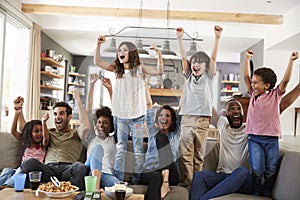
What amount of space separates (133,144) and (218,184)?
75cm

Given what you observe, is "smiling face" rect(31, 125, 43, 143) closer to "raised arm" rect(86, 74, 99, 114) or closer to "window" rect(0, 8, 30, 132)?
"raised arm" rect(86, 74, 99, 114)

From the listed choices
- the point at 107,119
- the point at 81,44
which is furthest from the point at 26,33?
the point at 107,119

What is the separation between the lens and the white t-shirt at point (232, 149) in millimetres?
3110

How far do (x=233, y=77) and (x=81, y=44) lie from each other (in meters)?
4.79

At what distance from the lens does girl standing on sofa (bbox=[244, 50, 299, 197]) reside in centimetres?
290

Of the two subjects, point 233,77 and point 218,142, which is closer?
point 218,142

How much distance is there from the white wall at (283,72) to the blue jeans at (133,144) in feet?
14.4

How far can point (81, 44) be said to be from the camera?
819 centimetres

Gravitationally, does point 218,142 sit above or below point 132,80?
below

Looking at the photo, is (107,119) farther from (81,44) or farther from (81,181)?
(81,44)

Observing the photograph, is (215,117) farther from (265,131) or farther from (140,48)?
(140,48)

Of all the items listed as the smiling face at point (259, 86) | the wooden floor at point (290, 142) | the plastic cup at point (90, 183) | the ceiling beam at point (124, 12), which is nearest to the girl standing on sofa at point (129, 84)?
the plastic cup at point (90, 183)

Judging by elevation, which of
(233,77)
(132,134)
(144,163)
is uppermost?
(233,77)

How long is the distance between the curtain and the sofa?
2776mm
